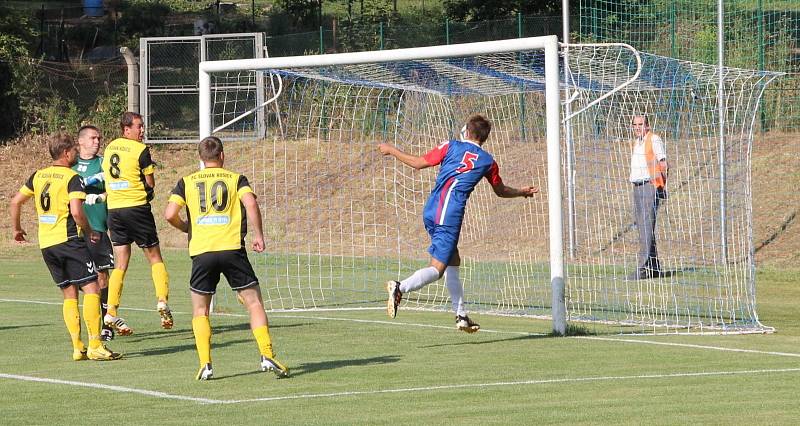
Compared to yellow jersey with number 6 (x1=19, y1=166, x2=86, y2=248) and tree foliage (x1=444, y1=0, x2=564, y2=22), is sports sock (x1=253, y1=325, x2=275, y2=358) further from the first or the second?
tree foliage (x1=444, y1=0, x2=564, y2=22)

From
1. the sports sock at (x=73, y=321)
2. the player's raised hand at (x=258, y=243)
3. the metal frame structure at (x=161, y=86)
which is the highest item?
the metal frame structure at (x=161, y=86)

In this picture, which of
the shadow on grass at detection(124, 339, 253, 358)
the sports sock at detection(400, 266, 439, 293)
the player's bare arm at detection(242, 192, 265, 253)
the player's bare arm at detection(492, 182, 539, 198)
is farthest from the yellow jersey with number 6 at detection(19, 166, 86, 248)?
the player's bare arm at detection(492, 182, 539, 198)

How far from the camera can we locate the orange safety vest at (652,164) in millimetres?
17438

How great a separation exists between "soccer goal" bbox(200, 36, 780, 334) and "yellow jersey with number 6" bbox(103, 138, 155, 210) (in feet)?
7.43

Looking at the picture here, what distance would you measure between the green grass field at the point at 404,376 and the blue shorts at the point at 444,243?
87cm

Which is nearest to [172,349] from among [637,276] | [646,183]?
[637,276]

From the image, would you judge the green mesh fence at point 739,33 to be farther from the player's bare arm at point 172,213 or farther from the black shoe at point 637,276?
the player's bare arm at point 172,213

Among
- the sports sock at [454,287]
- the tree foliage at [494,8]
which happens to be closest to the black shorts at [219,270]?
the sports sock at [454,287]

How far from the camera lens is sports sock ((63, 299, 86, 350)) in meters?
11.6

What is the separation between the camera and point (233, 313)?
15695 mm

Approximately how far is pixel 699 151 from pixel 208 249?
468 inches

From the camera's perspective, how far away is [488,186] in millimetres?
22391

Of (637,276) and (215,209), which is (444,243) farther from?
(637,276)

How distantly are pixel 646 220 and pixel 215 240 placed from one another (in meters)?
9.86
